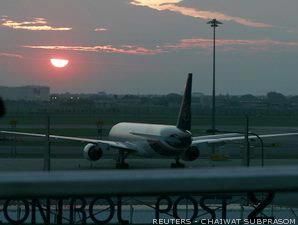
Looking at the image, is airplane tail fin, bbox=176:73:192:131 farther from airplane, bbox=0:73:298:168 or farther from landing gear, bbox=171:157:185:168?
landing gear, bbox=171:157:185:168

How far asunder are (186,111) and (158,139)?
289 cm

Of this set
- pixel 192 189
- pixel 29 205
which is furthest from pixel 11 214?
pixel 192 189

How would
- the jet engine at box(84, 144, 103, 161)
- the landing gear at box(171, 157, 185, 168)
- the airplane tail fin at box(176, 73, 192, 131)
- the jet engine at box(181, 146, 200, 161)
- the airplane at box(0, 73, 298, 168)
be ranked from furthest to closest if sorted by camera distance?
the jet engine at box(181, 146, 200, 161)
the airplane tail fin at box(176, 73, 192, 131)
the landing gear at box(171, 157, 185, 168)
the airplane at box(0, 73, 298, 168)
the jet engine at box(84, 144, 103, 161)

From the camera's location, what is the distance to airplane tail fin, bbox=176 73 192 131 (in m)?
35.5

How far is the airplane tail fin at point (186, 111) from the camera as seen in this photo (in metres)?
35.5

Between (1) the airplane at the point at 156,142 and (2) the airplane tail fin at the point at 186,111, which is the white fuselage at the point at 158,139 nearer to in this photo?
(1) the airplane at the point at 156,142

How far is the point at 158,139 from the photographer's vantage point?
34.3 meters

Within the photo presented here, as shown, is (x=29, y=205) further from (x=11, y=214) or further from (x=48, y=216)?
(x=11, y=214)

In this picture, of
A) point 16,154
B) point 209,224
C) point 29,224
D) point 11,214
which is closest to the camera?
point 29,224

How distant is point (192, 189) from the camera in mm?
2234

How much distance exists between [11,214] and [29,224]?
44.4 inches

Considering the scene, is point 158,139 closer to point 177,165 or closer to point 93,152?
point 177,165

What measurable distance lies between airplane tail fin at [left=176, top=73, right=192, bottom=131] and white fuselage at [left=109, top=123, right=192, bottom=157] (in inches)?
21.4

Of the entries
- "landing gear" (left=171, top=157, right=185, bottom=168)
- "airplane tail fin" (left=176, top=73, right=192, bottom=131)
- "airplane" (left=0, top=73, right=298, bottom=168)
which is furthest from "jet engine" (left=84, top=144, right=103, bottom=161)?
"airplane tail fin" (left=176, top=73, right=192, bottom=131)
